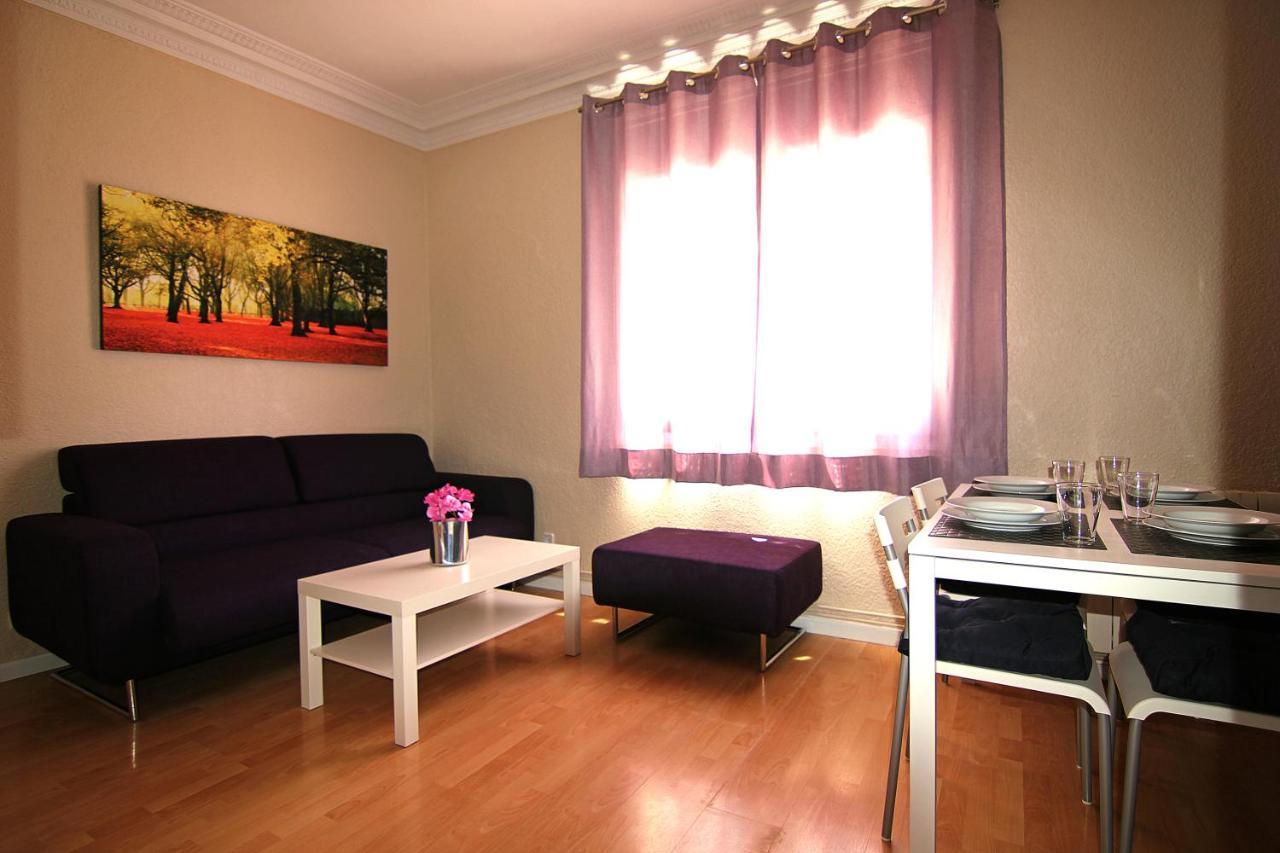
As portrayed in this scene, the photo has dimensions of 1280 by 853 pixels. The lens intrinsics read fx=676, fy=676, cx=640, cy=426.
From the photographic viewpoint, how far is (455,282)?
4.35 metres

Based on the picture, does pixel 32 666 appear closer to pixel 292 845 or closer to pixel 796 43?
pixel 292 845

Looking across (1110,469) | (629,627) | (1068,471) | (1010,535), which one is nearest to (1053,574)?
(1010,535)

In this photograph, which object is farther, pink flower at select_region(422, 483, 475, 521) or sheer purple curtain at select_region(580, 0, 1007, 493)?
sheer purple curtain at select_region(580, 0, 1007, 493)

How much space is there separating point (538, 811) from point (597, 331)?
8.00 ft

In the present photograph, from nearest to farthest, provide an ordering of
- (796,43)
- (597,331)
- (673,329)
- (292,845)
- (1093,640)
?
(292,845) < (1093,640) < (796,43) < (673,329) < (597,331)

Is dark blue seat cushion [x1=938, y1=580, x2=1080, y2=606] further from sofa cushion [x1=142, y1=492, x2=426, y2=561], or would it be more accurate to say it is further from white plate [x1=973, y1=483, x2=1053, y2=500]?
sofa cushion [x1=142, y1=492, x2=426, y2=561]

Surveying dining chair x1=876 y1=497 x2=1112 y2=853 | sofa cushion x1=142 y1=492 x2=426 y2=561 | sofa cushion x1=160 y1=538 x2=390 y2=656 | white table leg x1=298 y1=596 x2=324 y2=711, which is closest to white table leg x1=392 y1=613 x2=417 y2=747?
white table leg x1=298 y1=596 x2=324 y2=711

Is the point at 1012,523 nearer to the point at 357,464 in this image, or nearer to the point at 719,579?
the point at 719,579

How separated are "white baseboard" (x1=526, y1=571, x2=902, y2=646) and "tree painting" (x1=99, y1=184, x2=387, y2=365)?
9.45ft

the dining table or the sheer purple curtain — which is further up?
the sheer purple curtain

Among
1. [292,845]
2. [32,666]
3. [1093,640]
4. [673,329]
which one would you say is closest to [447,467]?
[673,329]

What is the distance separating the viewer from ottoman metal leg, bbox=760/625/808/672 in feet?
8.63

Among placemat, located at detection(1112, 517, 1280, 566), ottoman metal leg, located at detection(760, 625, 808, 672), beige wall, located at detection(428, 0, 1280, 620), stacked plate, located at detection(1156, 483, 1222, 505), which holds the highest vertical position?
beige wall, located at detection(428, 0, 1280, 620)

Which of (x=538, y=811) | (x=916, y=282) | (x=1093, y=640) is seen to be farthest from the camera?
(x=916, y=282)
